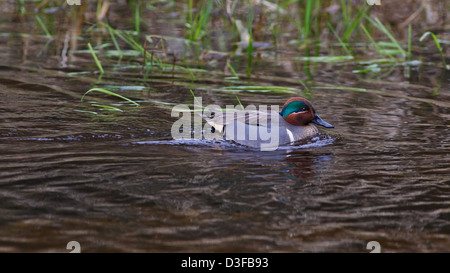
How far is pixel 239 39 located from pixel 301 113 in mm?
5251

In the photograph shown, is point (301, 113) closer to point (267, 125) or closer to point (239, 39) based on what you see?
point (267, 125)

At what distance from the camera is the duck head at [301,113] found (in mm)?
6586

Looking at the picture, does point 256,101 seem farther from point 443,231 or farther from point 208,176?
point 443,231

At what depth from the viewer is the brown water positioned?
4117 millimetres

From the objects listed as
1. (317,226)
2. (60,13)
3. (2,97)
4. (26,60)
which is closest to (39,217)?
(317,226)

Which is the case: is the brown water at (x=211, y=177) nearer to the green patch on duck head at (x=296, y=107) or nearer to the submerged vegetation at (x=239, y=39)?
the green patch on duck head at (x=296, y=107)

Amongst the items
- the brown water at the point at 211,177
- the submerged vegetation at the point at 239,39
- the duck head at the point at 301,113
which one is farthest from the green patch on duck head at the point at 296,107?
the submerged vegetation at the point at 239,39

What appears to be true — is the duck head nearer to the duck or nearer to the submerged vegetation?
the duck

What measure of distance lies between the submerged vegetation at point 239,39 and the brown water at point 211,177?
696mm

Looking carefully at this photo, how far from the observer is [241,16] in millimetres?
13094

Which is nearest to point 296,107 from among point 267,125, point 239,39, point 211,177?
point 267,125

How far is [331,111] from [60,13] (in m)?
8.26

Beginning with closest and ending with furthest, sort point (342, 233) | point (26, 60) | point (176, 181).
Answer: point (342, 233)
point (176, 181)
point (26, 60)

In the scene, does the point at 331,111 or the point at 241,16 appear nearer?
the point at 331,111
